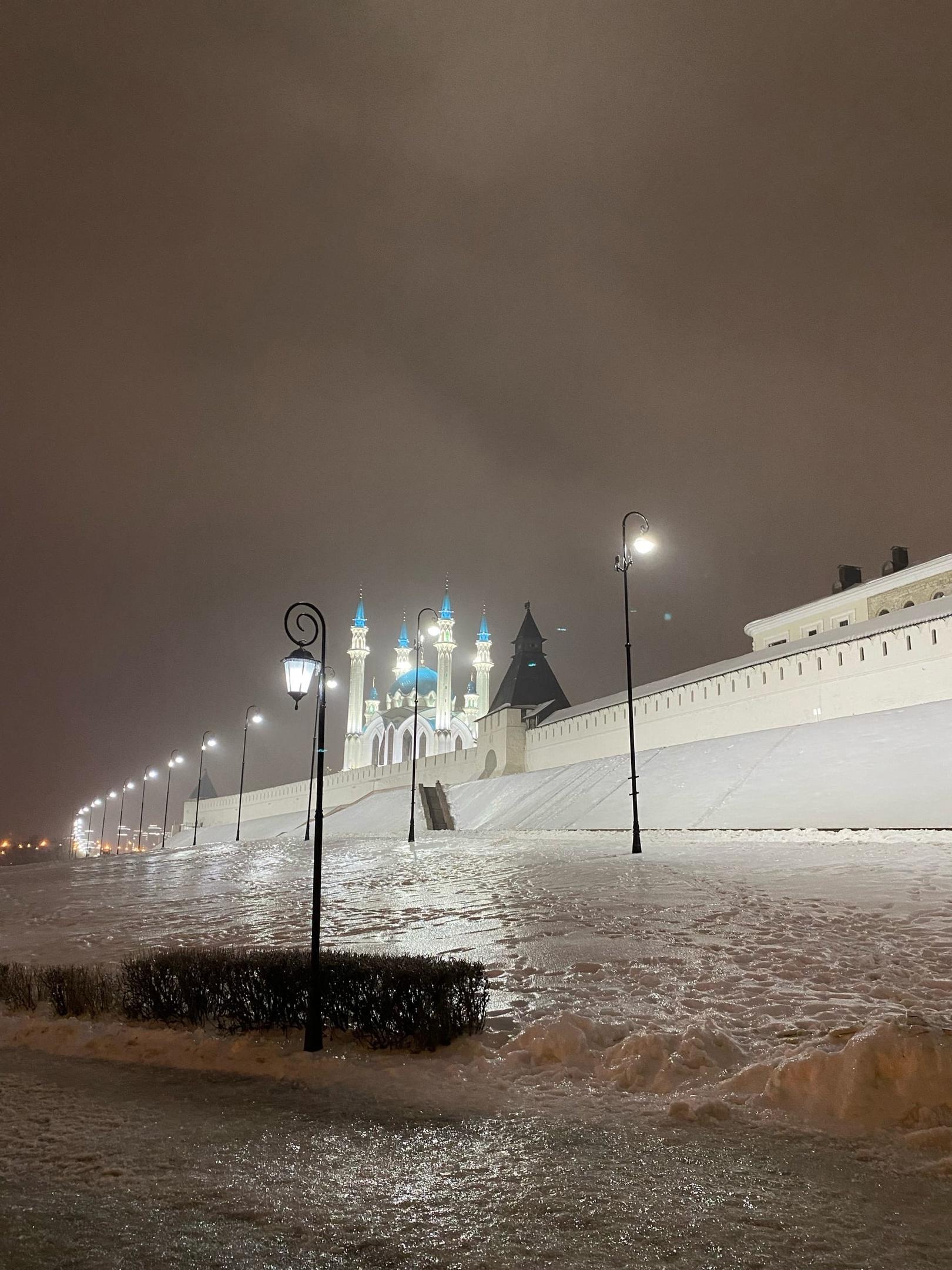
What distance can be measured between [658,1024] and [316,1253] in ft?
8.57

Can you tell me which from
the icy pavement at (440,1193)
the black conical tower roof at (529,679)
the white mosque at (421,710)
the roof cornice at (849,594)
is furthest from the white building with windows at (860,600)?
the white mosque at (421,710)

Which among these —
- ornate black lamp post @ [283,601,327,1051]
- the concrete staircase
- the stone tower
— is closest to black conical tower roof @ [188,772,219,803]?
the stone tower

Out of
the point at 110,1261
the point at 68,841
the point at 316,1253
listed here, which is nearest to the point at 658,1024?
the point at 316,1253

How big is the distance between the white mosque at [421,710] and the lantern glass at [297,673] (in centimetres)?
5937

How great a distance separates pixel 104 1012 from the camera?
5488mm

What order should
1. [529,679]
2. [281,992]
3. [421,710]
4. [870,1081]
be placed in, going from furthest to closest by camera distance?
[421,710] → [529,679] → [281,992] → [870,1081]

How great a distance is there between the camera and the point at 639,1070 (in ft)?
13.0

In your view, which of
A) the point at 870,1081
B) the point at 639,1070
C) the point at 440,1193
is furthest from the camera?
the point at 639,1070

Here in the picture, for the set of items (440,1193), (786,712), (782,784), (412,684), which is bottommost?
(440,1193)

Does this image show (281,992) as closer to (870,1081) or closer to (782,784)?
(870,1081)

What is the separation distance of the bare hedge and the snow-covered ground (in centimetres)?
15

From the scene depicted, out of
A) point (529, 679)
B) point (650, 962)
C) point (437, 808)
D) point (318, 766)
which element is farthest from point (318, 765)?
point (529, 679)

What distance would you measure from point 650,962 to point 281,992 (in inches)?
104

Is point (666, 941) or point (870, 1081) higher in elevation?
point (666, 941)
